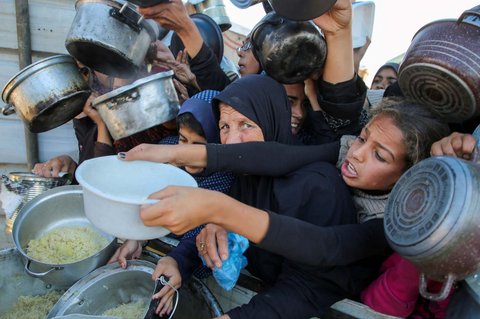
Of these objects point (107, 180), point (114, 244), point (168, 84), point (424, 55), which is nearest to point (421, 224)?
point (424, 55)

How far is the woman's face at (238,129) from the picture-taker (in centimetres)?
189

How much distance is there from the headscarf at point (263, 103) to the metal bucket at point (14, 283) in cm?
140

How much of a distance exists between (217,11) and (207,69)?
2439 mm

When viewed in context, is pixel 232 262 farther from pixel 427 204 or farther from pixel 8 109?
pixel 8 109

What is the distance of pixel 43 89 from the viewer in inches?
88.3

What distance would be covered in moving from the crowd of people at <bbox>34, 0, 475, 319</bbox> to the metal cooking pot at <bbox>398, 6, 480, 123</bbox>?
0.39ft

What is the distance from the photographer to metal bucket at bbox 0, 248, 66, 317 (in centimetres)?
203

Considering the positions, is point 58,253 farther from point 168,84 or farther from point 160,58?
point 160,58

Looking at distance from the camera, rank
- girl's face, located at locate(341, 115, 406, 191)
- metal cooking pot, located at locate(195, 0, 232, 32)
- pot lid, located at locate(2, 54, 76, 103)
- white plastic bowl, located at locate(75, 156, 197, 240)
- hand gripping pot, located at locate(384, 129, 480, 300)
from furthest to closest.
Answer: metal cooking pot, located at locate(195, 0, 232, 32), pot lid, located at locate(2, 54, 76, 103), girl's face, located at locate(341, 115, 406, 191), white plastic bowl, located at locate(75, 156, 197, 240), hand gripping pot, located at locate(384, 129, 480, 300)

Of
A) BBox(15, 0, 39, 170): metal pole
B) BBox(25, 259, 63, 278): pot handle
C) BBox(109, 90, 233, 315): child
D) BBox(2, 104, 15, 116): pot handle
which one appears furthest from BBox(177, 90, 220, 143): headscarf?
BBox(15, 0, 39, 170): metal pole

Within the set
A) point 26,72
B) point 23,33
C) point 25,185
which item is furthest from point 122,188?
point 23,33

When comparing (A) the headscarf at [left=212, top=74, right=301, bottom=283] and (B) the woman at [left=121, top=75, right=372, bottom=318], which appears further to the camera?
(A) the headscarf at [left=212, top=74, right=301, bottom=283]

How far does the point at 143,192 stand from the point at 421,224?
1034mm

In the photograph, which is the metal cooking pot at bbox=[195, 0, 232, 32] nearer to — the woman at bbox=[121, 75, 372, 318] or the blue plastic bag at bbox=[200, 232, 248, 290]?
the woman at bbox=[121, 75, 372, 318]
